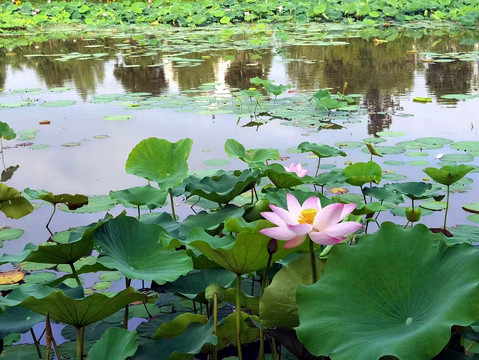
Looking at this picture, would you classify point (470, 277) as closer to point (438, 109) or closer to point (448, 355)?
point (448, 355)

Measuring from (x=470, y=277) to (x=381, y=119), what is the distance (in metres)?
2.93

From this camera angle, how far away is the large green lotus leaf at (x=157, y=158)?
192 cm

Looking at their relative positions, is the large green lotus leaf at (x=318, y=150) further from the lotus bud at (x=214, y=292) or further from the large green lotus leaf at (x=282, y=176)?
the lotus bud at (x=214, y=292)

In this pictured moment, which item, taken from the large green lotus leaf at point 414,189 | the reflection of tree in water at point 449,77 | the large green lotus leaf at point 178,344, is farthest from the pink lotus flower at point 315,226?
the reflection of tree in water at point 449,77

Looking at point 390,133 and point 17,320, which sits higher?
point 17,320

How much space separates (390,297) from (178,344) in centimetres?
41

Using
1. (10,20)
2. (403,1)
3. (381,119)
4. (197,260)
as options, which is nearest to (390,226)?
(197,260)

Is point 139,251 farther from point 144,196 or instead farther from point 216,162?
point 216,162

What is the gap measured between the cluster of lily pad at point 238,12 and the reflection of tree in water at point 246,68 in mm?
4450

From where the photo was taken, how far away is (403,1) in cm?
1208

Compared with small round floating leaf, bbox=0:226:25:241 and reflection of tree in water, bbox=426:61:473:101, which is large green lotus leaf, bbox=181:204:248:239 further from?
reflection of tree in water, bbox=426:61:473:101

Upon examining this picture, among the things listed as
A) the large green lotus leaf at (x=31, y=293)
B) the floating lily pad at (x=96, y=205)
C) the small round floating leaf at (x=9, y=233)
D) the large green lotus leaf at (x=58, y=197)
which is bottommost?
the small round floating leaf at (x=9, y=233)

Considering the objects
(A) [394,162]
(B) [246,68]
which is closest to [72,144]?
(A) [394,162]

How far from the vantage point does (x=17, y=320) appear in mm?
1278
